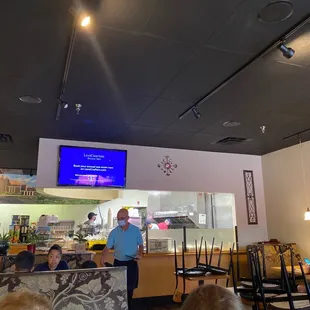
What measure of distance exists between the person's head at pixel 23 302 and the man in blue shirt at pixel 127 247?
11.6 ft

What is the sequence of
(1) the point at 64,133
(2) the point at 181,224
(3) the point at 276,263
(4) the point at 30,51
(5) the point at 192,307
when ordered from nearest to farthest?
(5) the point at 192,307, (4) the point at 30,51, (1) the point at 64,133, (3) the point at 276,263, (2) the point at 181,224

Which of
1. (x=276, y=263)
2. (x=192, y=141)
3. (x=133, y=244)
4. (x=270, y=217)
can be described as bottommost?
(x=276, y=263)

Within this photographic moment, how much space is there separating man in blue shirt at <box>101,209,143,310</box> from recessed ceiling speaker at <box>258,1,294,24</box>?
11.0 ft

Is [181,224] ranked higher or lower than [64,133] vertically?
lower

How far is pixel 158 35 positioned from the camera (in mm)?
2527

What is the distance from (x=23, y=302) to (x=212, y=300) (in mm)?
618

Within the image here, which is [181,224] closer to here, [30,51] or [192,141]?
[192,141]

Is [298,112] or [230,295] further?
[298,112]

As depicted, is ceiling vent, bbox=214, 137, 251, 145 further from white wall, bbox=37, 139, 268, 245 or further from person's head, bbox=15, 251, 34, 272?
person's head, bbox=15, 251, 34, 272

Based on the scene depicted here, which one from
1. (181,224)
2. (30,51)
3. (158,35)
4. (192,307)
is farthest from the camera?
(181,224)

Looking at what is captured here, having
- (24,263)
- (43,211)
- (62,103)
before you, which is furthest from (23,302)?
(43,211)

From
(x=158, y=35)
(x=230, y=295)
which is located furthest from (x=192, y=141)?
(x=230, y=295)

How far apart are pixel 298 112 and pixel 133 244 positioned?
3.07m

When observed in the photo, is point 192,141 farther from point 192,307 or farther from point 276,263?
point 192,307
